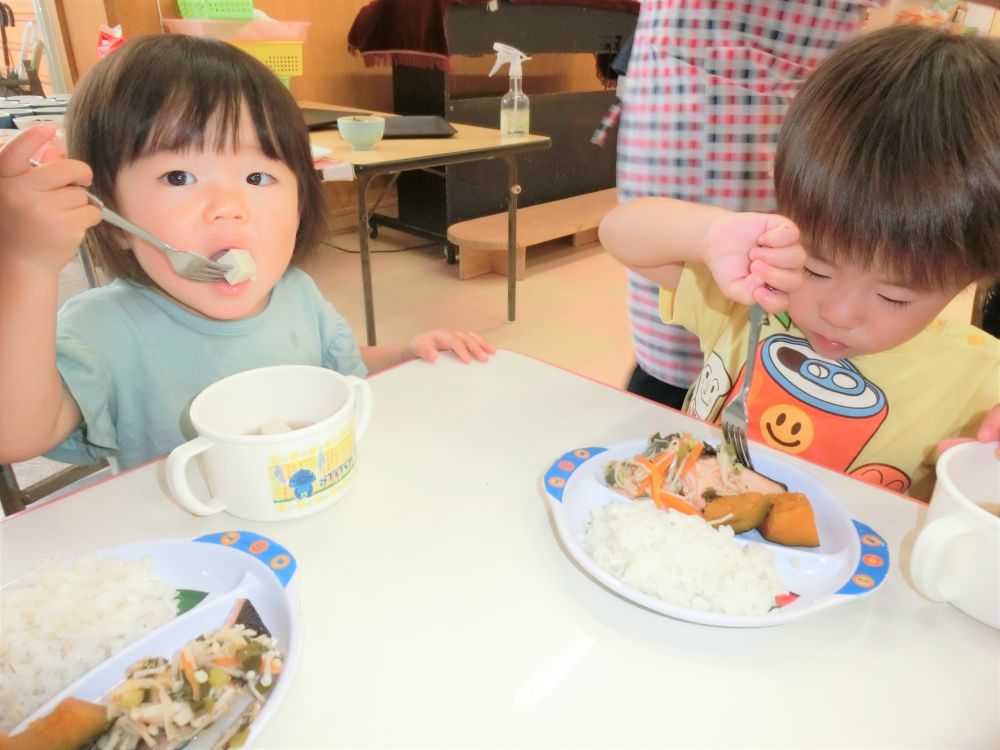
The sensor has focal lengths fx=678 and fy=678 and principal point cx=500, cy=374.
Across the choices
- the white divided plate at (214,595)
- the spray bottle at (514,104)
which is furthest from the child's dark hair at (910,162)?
the spray bottle at (514,104)

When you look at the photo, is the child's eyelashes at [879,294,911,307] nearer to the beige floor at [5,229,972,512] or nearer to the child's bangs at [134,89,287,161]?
the child's bangs at [134,89,287,161]

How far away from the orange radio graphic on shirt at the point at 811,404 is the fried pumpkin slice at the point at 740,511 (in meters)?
0.32

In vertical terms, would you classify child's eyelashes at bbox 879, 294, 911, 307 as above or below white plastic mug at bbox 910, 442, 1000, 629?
above

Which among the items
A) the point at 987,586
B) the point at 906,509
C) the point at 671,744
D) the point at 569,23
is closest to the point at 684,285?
the point at 906,509

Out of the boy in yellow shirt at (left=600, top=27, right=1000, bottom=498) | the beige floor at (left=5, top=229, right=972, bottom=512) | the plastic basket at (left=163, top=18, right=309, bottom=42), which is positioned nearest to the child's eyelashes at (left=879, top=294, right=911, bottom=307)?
the boy in yellow shirt at (left=600, top=27, right=1000, bottom=498)

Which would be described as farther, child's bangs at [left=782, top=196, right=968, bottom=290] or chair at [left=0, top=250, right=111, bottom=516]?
chair at [left=0, top=250, right=111, bottom=516]

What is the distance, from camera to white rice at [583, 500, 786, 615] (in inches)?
17.9

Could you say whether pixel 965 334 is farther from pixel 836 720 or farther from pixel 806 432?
pixel 836 720

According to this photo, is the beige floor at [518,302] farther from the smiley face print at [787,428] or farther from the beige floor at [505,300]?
the smiley face print at [787,428]

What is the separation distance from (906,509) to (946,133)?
350 millimetres

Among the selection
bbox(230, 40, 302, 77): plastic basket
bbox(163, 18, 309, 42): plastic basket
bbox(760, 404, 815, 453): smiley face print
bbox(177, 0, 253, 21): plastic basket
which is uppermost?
bbox(177, 0, 253, 21): plastic basket

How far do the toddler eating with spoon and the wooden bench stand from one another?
193cm

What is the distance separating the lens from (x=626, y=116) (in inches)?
49.8

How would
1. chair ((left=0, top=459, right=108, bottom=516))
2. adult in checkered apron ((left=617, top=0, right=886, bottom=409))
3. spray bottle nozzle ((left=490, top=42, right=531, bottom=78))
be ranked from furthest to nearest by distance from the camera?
1. spray bottle nozzle ((left=490, top=42, right=531, bottom=78))
2. chair ((left=0, top=459, right=108, bottom=516))
3. adult in checkered apron ((left=617, top=0, right=886, bottom=409))
